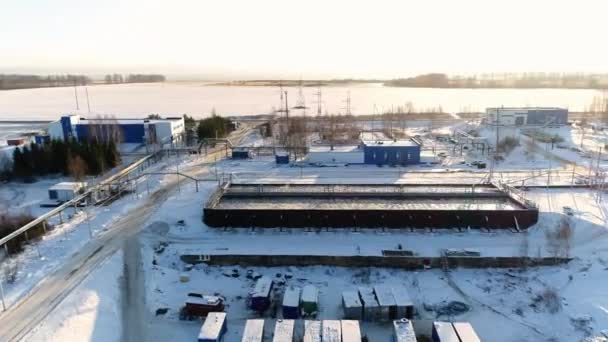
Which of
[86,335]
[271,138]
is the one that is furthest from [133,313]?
[271,138]

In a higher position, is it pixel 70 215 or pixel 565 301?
pixel 70 215

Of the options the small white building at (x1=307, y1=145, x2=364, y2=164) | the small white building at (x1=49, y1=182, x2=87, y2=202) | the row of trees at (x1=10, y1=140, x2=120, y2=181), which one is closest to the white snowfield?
the small white building at (x1=49, y1=182, x2=87, y2=202)

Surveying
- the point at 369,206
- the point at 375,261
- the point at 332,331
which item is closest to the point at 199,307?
the point at 332,331

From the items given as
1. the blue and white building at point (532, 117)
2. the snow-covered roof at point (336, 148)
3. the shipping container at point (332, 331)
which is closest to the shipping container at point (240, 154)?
the snow-covered roof at point (336, 148)

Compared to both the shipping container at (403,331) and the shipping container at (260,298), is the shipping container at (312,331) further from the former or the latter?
the shipping container at (403,331)

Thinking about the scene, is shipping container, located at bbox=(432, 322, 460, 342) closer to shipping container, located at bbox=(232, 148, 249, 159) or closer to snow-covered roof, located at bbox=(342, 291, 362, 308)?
snow-covered roof, located at bbox=(342, 291, 362, 308)

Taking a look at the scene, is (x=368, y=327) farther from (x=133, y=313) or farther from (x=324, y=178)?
(x=324, y=178)

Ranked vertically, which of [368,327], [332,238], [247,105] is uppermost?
[247,105]
